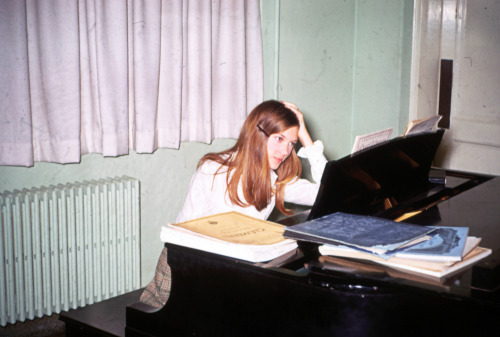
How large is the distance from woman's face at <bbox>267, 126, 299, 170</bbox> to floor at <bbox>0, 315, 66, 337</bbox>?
57.2 inches

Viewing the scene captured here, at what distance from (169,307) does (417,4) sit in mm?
2878

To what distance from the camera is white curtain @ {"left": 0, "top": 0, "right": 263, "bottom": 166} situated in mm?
2564

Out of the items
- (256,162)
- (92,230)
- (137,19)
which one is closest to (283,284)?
(256,162)

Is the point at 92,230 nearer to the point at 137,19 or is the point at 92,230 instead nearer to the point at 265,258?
the point at 137,19

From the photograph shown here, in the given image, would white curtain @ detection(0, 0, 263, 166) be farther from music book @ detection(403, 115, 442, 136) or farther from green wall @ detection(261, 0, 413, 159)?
music book @ detection(403, 115, 442, 136)

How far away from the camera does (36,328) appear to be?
2848 mm

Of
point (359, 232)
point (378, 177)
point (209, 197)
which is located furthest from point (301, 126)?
point (359, 232)

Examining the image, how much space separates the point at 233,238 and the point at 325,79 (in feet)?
8.60

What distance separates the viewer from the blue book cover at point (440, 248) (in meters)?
1.29

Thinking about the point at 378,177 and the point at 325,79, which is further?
the point at 325,79

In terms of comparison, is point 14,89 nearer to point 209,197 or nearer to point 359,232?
point 209,197

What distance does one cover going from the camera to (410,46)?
3791mm

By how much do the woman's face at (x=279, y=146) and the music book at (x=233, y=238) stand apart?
24.9 inches

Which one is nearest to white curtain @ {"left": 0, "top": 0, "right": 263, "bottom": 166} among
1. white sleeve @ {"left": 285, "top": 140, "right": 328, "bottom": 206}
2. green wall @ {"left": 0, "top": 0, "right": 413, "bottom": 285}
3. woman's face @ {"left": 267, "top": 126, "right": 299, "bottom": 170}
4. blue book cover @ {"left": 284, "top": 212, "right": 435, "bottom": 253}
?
green wall @ {"left": 0, "top": 0, "right": 413, "bottom": 285}
